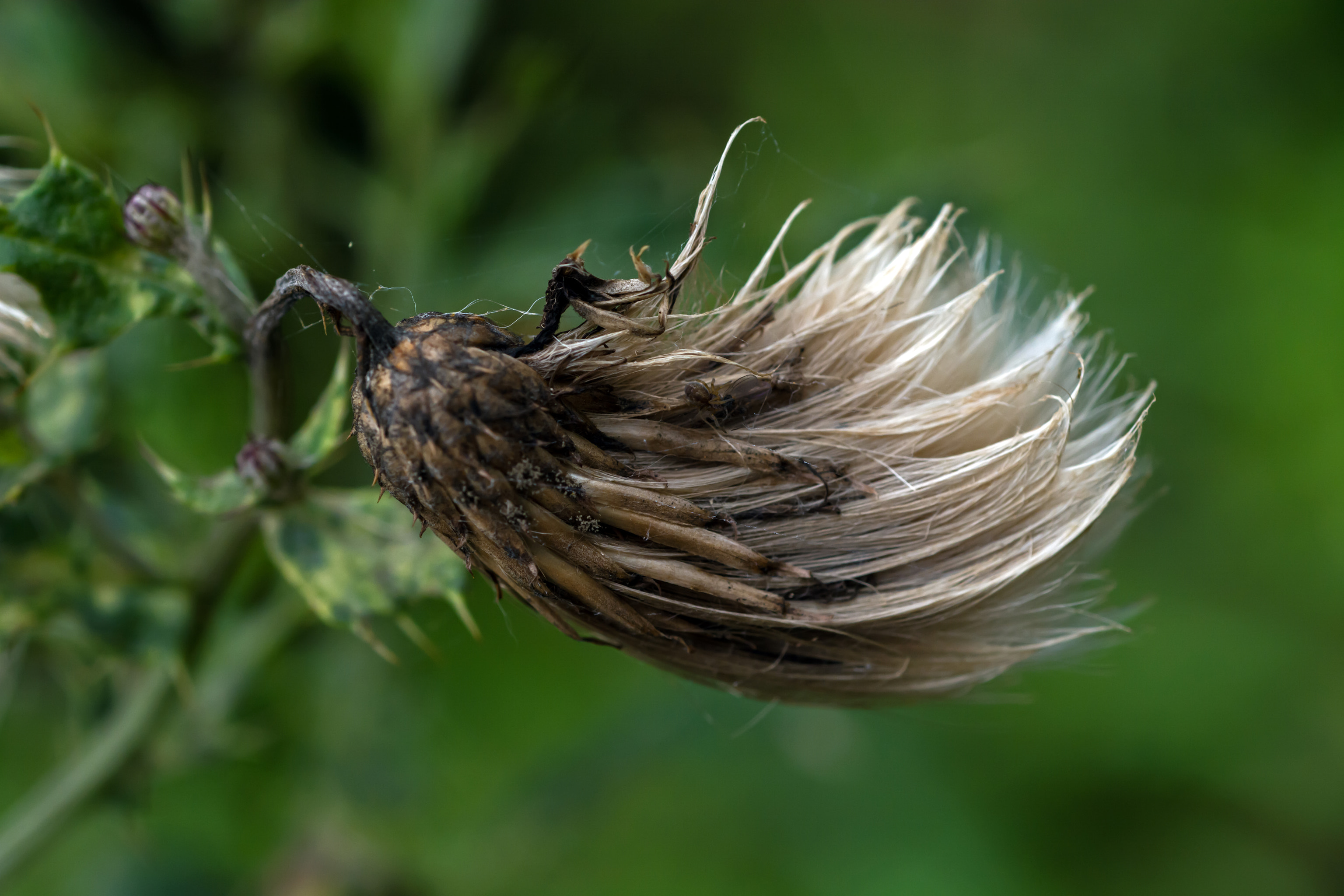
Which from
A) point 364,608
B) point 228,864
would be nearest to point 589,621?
point 364,608

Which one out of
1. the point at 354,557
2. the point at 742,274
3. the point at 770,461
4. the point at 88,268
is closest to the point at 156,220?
the point at 88,268

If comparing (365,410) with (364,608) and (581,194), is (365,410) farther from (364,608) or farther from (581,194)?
(581,194)

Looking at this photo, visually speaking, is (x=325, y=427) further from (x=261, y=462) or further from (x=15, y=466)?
(x=15, y=466)

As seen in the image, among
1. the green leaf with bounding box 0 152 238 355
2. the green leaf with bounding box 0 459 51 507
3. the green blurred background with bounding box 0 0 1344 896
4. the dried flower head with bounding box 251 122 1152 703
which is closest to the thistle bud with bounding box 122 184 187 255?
the green leaf with bounding box 0 152 238 355

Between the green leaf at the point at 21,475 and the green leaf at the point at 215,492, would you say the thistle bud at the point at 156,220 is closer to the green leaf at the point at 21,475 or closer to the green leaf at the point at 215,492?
the green leaf at the point at 215,492

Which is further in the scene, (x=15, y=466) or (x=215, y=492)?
(x=15, y=466)

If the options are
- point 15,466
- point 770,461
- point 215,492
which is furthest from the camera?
point 15,466

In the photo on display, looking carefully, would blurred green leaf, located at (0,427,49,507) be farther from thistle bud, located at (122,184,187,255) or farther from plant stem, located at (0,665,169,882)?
thistle bud, located at (122,184,187,255)
